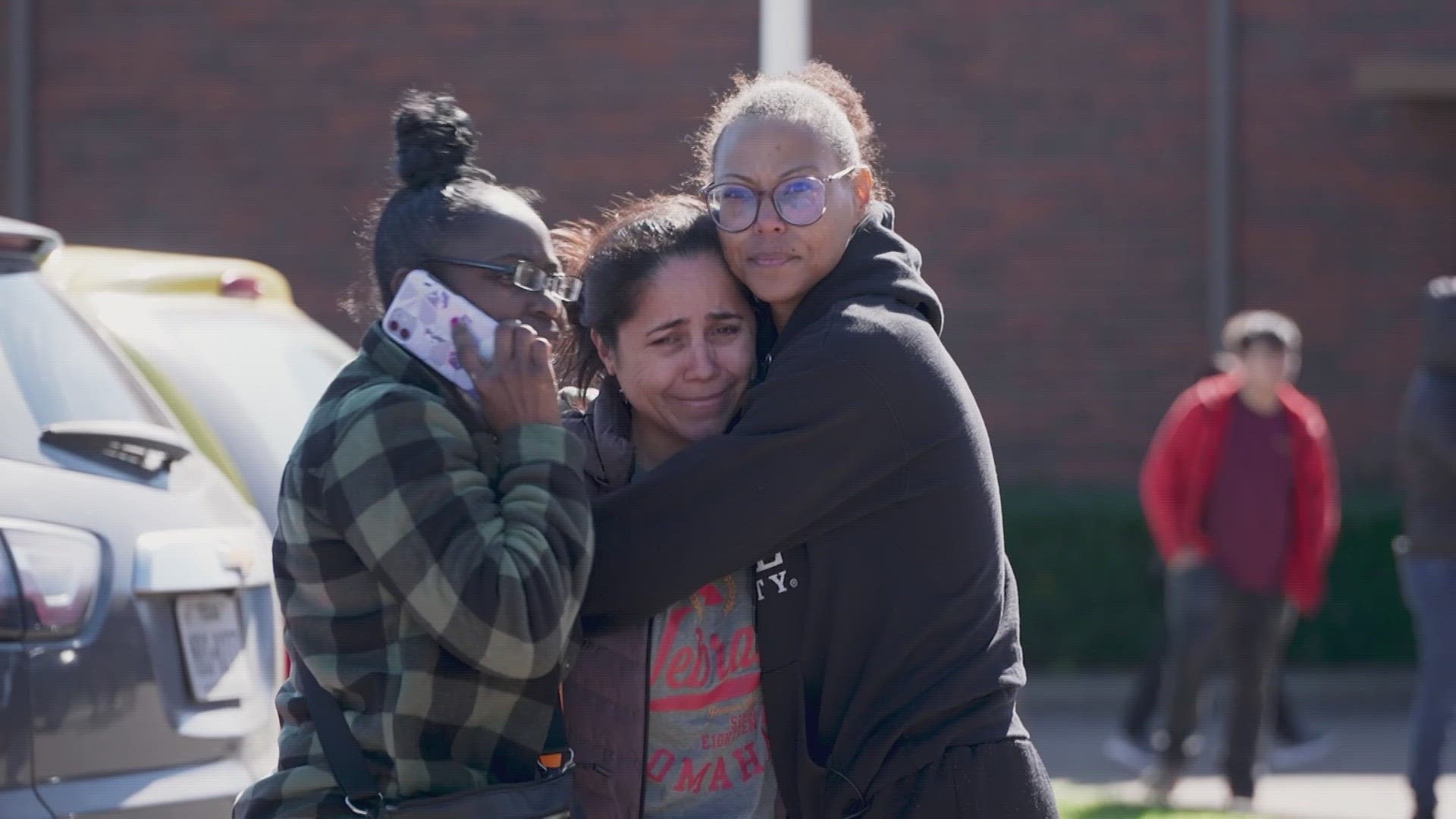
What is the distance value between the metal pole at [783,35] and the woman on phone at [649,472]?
2867 millimetres

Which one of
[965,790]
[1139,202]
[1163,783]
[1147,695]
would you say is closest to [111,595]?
[965,790]

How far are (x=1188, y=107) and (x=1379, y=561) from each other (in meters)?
3.42

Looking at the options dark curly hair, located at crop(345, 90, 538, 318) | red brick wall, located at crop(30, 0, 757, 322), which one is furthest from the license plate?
red brick wall, located at crop(30, 0, 757, 322)

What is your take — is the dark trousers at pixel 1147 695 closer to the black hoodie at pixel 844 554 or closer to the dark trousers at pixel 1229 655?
the dark trousers at pixel 1229 655

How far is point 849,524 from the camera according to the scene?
2.70 meters

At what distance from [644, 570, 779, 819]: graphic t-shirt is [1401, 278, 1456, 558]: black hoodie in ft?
16.7

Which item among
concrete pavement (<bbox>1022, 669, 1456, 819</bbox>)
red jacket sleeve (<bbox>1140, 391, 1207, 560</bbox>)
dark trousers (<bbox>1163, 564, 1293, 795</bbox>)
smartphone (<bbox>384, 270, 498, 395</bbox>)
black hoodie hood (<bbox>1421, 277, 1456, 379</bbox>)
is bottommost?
concrete pavement (<bbox>1022, 669, 1456, 819</bbox>)

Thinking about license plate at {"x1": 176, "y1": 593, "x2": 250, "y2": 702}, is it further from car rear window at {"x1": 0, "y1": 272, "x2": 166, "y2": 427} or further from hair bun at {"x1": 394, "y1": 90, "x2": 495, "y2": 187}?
hair bun at {"x1": 394, "y1": 90, "x2": 495, "y2": 187}

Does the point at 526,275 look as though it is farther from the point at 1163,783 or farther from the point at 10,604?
the point at 1163,783

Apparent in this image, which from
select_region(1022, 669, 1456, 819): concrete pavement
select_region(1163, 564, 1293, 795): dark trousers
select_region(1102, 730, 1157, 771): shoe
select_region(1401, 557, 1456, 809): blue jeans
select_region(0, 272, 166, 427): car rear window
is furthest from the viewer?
select_region(1102, 730, 1157, 771): shoe

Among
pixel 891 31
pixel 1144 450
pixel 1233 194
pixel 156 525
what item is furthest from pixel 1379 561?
pixel 156 525

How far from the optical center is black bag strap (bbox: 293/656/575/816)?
239 centimetres

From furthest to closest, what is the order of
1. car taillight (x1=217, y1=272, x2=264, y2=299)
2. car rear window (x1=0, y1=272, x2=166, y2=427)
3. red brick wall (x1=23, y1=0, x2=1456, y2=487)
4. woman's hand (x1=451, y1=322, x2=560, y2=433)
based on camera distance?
red brick wall (x1=23, y1=0, x2=1456, y2=487), car taillight (x1=217, y1=272, x2=264, y2=299), car rear window (x1=0, y1=272, x2=166, y2=427), woman's hand (x1=451, y1=322, x2=560, y2=433)

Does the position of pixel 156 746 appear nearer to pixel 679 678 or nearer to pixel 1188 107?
pixel 679 678
